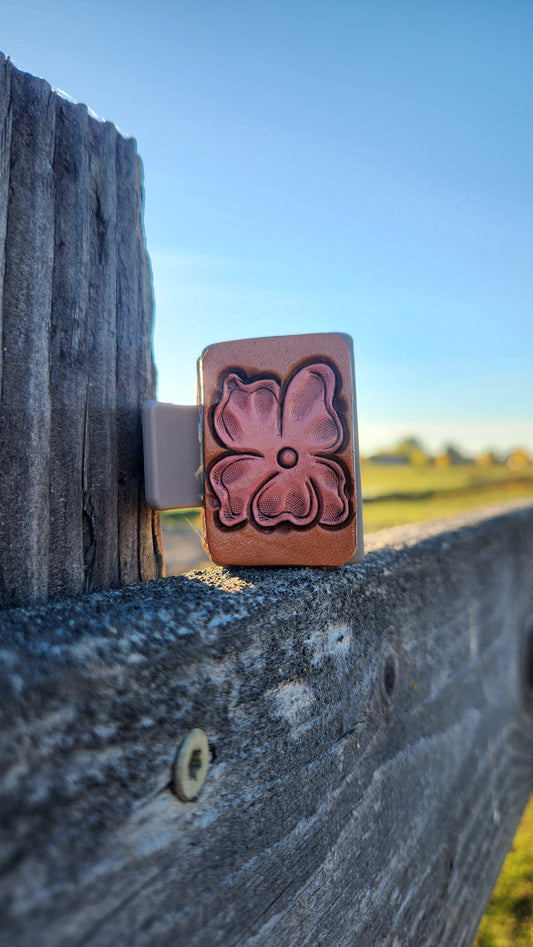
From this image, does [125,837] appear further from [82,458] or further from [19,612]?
[82,458]

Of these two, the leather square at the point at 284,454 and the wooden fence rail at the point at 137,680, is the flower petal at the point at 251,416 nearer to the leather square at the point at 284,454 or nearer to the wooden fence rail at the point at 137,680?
the leather square at the point at 284,454

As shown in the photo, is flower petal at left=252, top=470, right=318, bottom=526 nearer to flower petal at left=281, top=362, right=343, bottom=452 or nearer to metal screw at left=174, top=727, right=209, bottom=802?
flower petal at left=281, top=362, right=343, bottom=452

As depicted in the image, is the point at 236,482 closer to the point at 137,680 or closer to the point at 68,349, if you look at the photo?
the point at 68,349

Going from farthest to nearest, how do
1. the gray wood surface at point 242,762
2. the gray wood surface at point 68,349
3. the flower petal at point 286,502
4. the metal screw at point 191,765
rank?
the flower petal at point 286,502, the gray wood surface at point 68,349, the metal screw at point 191,765, the gray wood surface at point 242,762

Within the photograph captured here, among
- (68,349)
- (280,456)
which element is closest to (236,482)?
(280,456)

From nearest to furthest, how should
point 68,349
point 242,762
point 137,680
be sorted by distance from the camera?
point 137,680, point 242,762, point 68,349

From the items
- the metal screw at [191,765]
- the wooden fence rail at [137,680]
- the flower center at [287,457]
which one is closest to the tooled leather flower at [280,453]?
the flower center at [287,457]
